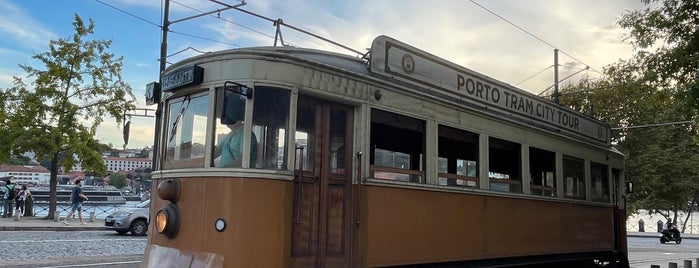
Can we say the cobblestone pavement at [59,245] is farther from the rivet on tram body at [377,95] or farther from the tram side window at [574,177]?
the tram side window at [574,177]

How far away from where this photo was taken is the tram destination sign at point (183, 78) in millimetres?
5367

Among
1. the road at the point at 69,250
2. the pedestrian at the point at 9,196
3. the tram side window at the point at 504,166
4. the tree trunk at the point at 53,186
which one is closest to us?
the tram side window at the point at 504,166

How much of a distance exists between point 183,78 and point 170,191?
1037mm

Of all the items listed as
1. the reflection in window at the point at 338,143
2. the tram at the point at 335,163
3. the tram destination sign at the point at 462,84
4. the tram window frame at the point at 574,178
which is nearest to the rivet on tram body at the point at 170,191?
the tram at the point at 335,163

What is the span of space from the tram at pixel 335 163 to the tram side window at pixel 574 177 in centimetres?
149

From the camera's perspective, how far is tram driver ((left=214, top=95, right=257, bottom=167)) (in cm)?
502

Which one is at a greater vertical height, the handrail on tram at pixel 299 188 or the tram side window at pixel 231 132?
the tram side window at pixel 231 132

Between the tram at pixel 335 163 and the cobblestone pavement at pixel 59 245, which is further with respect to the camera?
the cobblestone pavement at pixel 59 245

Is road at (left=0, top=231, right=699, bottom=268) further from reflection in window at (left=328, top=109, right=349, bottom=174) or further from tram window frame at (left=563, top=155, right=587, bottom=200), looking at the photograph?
reflection in window at (left=328, top=109, right=349, bottom=174)

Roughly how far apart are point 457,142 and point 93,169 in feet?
61.7

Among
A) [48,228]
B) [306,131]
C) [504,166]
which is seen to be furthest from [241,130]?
[48,228]

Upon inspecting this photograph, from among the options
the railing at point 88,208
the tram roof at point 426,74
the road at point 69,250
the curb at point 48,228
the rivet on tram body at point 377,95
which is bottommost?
the road at point 69,250

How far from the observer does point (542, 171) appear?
855 cm

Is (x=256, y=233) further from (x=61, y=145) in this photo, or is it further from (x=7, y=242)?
(x=61, y=145)
